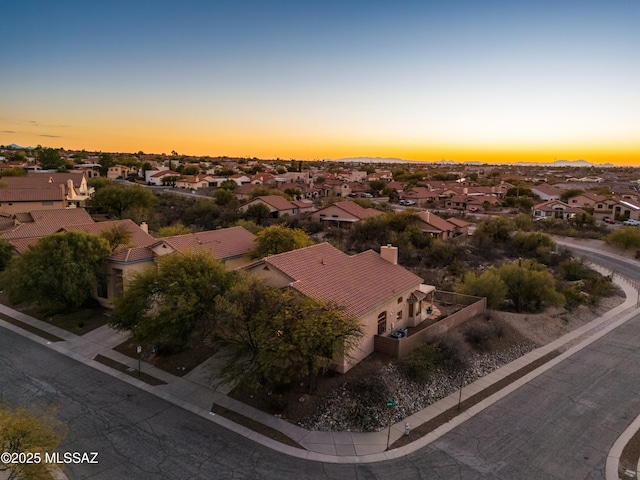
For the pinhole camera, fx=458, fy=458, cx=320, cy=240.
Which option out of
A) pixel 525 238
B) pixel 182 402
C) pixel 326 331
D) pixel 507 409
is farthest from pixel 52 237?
pixel 525 238

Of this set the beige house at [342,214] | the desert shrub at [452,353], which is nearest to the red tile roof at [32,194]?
the beige house at [342,214]

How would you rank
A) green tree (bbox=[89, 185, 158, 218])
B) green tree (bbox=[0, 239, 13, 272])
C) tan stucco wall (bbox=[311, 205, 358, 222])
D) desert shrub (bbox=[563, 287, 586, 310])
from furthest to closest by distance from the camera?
tan stucco wall (bbox=[311, 205, 358, 222]) < green tree (bbox=[89, 185, 158, 218]) < green tree (bbox=[0, 239, 13, 272]) < desert shrub (bbox=[563, 287, 586, 310])

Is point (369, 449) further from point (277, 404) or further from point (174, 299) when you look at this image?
point (174, 299)

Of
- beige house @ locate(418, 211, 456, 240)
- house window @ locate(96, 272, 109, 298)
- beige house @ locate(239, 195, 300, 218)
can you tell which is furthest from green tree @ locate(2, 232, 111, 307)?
beige house @ locate(239, 195, 300, 218)

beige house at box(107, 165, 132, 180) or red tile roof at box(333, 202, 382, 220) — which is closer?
red tile roof at box(333, 202, 382, 220)

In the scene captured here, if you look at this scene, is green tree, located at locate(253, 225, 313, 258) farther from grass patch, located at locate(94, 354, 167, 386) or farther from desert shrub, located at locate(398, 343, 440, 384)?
desert shrub, located at locate(398, 343, 440, 384)
